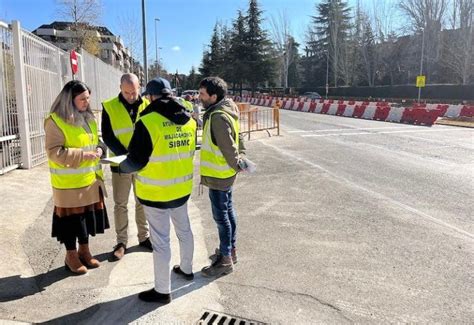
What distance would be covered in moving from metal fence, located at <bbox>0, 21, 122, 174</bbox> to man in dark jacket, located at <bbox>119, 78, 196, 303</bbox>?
5.72 m

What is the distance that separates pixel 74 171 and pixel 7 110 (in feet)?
17.5

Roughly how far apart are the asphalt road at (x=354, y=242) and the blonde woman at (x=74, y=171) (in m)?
1.43

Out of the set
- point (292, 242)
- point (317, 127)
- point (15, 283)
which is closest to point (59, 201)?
point (15, 283)

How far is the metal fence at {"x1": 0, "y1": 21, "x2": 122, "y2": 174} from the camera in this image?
27.6 ft

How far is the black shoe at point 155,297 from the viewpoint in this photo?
12.3 ft

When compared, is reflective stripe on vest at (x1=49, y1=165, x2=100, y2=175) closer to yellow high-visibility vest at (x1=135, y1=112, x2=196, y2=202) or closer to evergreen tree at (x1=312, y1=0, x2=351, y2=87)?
yellow high-visibility vest at (x1=135, y1=112, x2=196, y2=202)

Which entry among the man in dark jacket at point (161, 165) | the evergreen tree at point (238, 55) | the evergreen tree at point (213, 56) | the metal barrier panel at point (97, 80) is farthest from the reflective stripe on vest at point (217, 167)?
the evergreen tree at point (213, 56)

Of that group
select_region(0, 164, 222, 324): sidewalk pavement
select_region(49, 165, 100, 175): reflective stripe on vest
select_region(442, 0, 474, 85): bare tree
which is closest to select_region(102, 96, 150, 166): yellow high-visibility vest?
select_region(49, 165, 100, 175): reflective stripe on vest

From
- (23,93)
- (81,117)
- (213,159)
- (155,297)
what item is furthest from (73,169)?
(23,93)

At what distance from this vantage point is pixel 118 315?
3.56 meters

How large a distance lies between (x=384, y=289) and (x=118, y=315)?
2.36 meters

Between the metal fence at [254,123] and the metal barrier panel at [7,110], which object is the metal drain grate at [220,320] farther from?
the metal fence at [254,123]

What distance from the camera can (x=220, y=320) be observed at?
3502mm

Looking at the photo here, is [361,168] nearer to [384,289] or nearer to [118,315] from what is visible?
[384,289]
